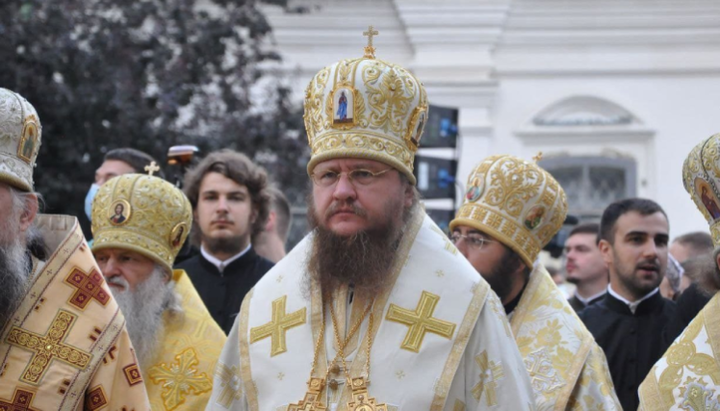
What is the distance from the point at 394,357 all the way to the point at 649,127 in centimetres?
1181

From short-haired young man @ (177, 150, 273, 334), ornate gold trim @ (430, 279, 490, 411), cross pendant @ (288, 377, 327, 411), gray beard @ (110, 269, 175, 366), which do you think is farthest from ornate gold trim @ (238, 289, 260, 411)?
short-haired young man @ (177, 150, 273, 334)

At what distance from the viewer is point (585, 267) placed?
28.5 ft

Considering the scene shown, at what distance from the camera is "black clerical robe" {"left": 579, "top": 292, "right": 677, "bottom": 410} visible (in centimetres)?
666

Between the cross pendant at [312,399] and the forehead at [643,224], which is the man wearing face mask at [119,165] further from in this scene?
the cross pendant at [312,399]

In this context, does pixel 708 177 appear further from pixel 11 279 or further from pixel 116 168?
pixel 116 168

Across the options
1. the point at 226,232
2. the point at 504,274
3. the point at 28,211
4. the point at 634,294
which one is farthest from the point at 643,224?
the point at 28,211

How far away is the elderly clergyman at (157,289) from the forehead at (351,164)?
1499 mm

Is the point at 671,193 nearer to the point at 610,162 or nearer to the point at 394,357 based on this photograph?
the point at 610,162

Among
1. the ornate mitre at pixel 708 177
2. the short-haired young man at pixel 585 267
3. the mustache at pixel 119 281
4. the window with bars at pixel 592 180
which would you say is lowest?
the mustache at pixel 119 281

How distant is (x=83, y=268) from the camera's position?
4609 millimetres

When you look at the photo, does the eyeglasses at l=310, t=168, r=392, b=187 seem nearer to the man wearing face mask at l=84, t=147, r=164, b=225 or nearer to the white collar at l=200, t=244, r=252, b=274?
the white collar at l=200, t=244, r=252, b=274

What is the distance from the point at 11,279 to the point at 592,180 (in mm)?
12731

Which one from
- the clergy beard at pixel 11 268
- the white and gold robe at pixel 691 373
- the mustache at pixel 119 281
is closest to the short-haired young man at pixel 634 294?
the white and gold robe at pixel 691 373

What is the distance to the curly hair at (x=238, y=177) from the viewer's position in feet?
23.2
